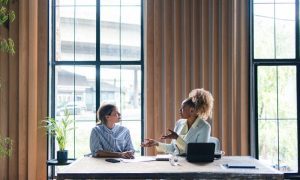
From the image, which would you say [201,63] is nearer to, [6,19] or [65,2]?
[65,2]

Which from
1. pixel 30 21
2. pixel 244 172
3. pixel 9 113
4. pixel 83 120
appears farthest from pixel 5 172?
pixel 244 172

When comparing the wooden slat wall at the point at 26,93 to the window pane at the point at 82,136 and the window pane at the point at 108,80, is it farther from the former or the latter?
the window pane at the point at 108,80

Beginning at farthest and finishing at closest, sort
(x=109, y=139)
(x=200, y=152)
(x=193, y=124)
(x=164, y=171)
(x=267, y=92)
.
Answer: (x=267, y=92) < (x=109, y=139) < (x=193, y=124) < (x=200, y=152) < (x=164, y=171)

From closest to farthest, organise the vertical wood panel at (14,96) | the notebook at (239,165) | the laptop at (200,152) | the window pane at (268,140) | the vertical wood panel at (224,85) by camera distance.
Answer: the notebook at (239,165) < the laptop at (200,152) < the vertical wood panel at (224,85) < the vertical wood panel at (14,96) < the window pane at (268,140)

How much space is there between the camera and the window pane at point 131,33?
5.52m

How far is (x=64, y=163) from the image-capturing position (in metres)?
4.91

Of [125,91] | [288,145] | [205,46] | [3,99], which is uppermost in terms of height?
[205,46]

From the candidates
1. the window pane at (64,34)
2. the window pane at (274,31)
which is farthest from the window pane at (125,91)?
the window pane at (274,31)

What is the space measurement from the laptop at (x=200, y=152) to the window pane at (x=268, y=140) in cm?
215

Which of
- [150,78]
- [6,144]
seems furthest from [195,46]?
[6,144]

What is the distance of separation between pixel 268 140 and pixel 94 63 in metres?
2.55

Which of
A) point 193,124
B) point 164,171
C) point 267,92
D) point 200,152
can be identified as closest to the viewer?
point 164,171

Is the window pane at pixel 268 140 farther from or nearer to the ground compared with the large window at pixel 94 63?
nearer to the ground

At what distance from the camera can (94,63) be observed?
18.1 ft
